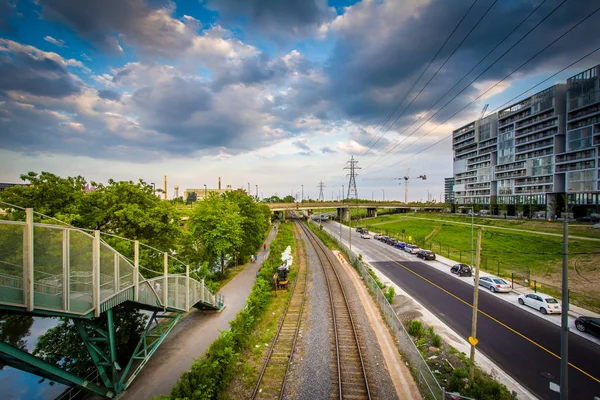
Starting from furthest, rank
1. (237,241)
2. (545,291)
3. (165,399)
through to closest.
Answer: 1. (237,241)
2. (545,291)
3. (165,399)

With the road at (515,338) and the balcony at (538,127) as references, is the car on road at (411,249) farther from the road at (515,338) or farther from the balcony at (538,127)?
the balcony at (538,127)

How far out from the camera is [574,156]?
6444 cm

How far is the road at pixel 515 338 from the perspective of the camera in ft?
42.6

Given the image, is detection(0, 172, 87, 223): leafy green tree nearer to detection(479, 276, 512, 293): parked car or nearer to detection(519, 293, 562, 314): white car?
detection(519, 293, 562, 314): white car

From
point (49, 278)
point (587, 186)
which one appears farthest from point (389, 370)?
point (587, 186)

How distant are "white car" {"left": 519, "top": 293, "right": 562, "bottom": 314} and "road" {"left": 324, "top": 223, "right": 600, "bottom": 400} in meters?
1.01

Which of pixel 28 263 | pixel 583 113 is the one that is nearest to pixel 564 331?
pixel 28 263

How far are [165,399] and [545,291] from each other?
102ft

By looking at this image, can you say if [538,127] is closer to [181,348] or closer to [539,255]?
[539,255]

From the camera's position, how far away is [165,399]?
9438 mm

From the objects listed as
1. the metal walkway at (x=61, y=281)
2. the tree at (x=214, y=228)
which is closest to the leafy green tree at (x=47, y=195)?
the metal walkway at (x=61, y=281)

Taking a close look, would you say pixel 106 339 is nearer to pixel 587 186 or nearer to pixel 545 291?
pixel 545 291

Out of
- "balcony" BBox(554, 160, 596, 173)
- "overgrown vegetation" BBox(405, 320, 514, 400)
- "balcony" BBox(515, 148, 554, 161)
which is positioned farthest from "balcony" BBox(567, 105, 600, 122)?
"overgrown vegetation" BBox(405, 320, 514, 400)

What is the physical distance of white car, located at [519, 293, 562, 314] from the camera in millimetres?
20312
